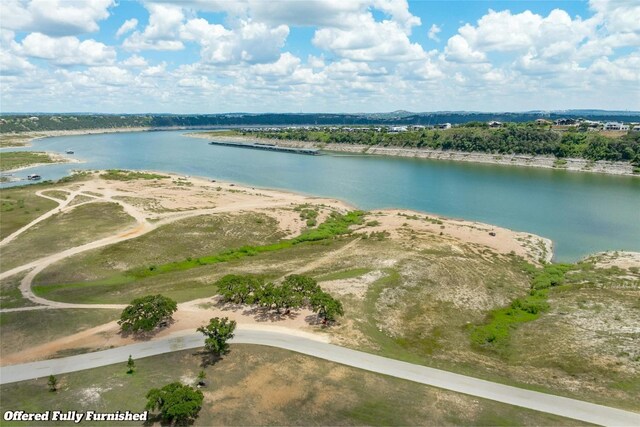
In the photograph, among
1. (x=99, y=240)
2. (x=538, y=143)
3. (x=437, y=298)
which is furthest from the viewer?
(x=538, y=143)

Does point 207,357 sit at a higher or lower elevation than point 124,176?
lower

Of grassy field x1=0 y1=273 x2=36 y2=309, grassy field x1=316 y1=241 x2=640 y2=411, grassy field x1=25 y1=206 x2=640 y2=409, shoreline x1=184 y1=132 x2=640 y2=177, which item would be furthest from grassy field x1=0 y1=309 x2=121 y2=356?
shoreline x1=184 y1=132 x2=640 y2=177

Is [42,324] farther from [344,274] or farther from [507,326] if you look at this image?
[507,326]

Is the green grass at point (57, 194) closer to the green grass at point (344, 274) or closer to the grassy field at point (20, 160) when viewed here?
the grassy field at point (20, 160)

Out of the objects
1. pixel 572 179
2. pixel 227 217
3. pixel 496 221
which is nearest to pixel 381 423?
pixel 227 217

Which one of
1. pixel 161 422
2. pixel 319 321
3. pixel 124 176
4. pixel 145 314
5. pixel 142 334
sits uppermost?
pixel 124 176

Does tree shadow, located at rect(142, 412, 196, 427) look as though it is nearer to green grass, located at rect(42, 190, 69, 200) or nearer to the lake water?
the lake water

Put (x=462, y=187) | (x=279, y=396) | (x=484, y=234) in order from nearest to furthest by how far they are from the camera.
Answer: (x=279, y=396) → (x=484, y=234) → (x=462, y=187)

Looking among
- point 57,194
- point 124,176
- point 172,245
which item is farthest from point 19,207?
point 172,245
